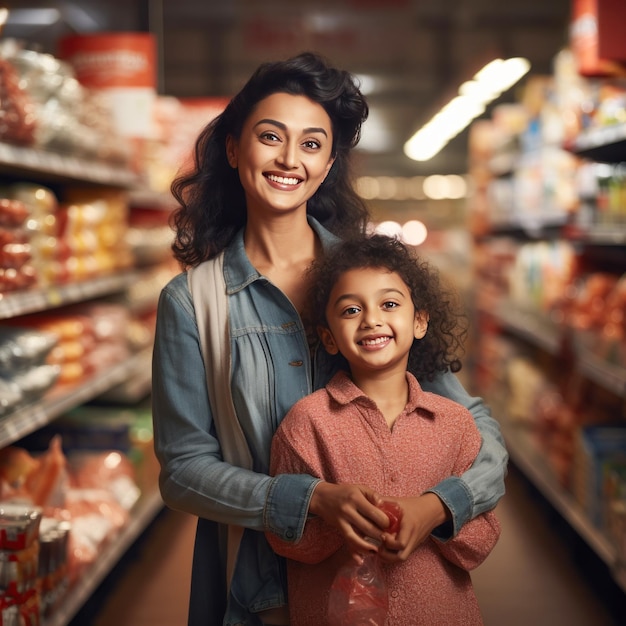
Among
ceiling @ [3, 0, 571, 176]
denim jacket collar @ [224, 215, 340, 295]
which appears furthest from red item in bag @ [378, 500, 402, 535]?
ceiling @ [3, 0, 571, 176]

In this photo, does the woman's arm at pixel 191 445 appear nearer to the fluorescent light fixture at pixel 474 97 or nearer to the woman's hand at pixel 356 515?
the woman's hand at pixel 356 515

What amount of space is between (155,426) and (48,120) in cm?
202

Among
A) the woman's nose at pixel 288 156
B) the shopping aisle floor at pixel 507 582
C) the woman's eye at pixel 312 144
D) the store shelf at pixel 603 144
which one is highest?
the store shelf at pixel 603 144

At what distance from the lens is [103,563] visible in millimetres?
3576

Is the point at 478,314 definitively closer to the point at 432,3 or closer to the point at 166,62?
the point at 432,3

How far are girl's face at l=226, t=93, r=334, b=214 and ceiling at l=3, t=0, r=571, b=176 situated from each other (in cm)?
543

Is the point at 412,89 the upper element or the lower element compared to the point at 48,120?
upper

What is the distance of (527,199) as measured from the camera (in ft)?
21.4

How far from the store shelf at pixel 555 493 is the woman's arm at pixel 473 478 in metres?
1.85

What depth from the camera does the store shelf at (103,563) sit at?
3041 mm

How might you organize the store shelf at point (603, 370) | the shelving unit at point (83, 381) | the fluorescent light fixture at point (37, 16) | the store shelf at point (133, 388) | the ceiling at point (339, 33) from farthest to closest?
1. the ceiling at point (339, 33)
2. the fluorescent light fixture at point (37, 16)
3. the store shelf at point (133, 388)
4. the store shelf at point (603, 370)
5. the shelving unit at point (83, 381)

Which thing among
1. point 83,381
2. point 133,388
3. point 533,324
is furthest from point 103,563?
point 533,324

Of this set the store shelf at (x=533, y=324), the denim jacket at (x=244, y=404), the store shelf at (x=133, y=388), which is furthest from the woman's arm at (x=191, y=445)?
the store shelf at (x=533, y=324)

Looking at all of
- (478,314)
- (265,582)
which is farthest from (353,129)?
(478,314)
